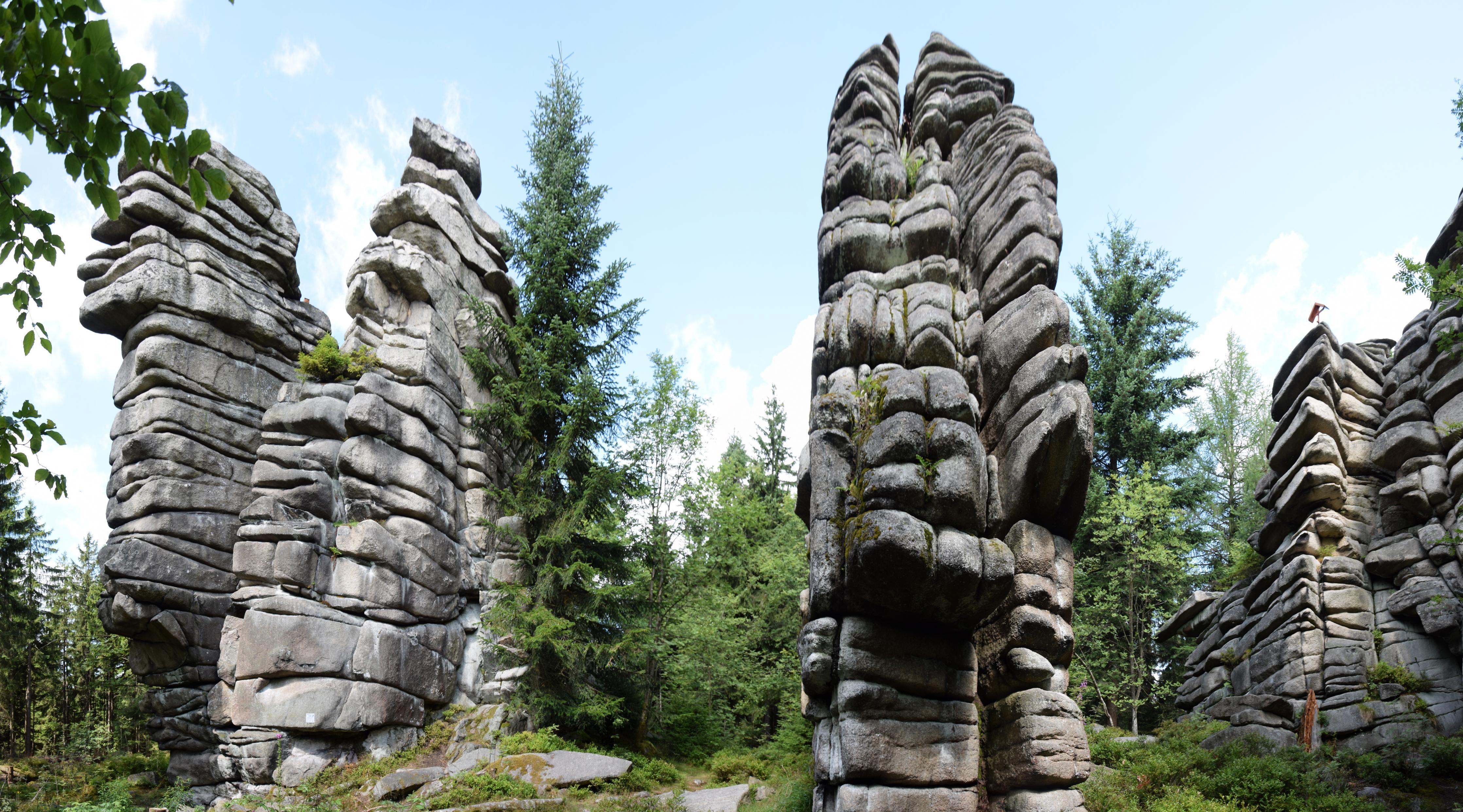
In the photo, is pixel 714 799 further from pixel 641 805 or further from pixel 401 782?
pixel 401 782

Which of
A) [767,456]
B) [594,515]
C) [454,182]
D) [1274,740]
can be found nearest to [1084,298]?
[767,456]

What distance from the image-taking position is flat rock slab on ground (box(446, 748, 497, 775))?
15.2 metres

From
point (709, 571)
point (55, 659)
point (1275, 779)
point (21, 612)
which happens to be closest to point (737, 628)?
point (709, 571)

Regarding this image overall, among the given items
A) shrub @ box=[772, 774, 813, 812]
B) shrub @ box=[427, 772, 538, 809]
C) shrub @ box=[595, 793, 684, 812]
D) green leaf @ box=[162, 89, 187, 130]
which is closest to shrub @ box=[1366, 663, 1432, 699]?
shrub @ box=[772, 774, 813, 812]

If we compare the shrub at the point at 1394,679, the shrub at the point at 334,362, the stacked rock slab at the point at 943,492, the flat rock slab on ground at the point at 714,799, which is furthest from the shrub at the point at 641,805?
the shrub at the point at 1394,679

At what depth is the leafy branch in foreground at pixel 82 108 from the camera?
3102mm

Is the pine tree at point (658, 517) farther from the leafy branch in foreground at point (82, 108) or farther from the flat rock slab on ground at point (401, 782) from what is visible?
the leafy branch in foreground at point (82, 108)

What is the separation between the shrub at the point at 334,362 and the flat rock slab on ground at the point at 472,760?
8553 mm

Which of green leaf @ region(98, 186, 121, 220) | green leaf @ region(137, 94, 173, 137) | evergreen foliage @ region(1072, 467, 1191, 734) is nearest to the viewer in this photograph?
green leaf @ region(137, 94, 173, 137)

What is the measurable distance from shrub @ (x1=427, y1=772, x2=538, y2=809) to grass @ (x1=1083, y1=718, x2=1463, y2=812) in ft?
30.0

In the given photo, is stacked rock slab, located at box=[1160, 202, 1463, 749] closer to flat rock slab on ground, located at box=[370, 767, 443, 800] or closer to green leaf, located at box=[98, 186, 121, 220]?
flat rock slab on ground, located at box=[370, 767, 443, 800]

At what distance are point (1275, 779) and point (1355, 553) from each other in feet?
20.9

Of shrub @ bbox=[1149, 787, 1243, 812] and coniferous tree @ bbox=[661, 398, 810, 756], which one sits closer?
shrub @ bbox=[1149, 787, 1243, 812]

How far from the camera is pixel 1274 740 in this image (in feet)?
45.2
